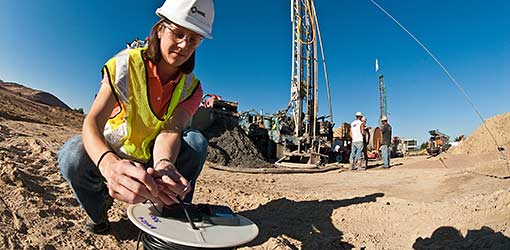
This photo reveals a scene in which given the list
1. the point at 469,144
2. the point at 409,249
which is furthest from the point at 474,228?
the point at 469,144

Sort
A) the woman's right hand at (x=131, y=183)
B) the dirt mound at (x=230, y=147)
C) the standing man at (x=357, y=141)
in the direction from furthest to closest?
the dirt mound at (x=230, y=147) < the standing man at (x=357, y=141) < the woman's right hand at (x=131, y=183)

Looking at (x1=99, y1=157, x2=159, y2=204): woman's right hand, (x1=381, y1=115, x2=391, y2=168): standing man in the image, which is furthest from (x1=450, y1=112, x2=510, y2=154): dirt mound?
(x1=99, y1=157, x2=159, y2=204): woman's right hand

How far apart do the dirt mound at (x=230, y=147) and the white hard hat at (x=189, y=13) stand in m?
7.15

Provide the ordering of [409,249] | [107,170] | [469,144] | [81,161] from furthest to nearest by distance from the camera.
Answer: [469,144] → [409,249] → [81,161] → [107,170]

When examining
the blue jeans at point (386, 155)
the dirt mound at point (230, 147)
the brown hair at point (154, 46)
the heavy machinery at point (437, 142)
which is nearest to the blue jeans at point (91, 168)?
the brown hair at point (154, 46)

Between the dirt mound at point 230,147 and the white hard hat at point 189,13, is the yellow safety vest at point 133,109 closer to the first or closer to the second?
the white hard hat at point 189,13

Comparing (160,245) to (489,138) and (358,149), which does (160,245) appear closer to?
(358,149)

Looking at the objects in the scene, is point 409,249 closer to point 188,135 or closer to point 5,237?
point 188,135

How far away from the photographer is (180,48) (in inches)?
57.6

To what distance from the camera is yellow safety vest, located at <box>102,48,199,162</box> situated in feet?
4.99

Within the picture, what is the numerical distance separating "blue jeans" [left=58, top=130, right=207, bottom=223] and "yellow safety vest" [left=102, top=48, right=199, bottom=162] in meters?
0.14

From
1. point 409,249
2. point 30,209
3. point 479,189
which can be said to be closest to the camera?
point 30,209

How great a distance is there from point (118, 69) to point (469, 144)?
12.6 meters

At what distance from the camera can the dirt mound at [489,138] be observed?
10434 mm
